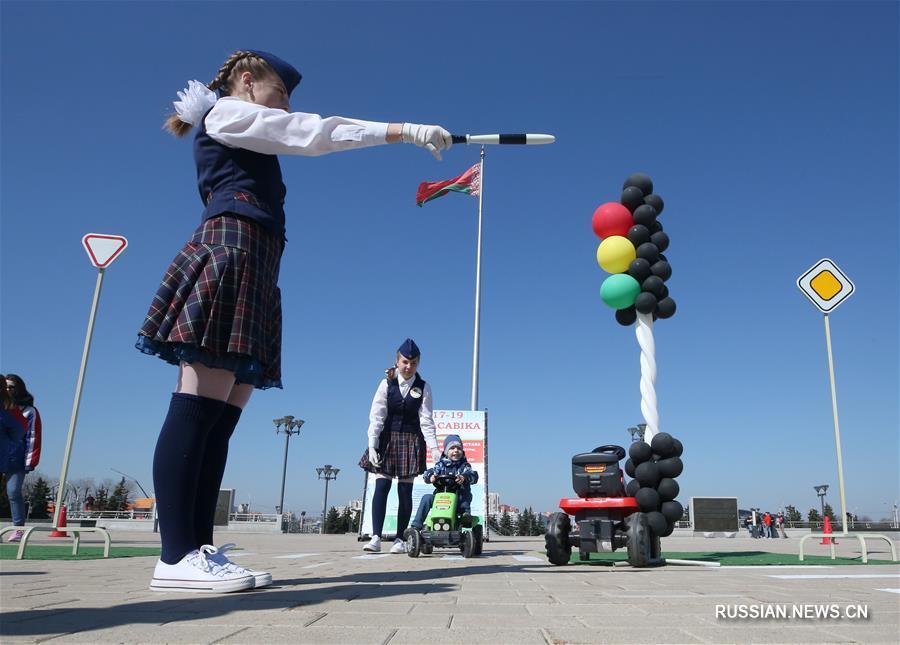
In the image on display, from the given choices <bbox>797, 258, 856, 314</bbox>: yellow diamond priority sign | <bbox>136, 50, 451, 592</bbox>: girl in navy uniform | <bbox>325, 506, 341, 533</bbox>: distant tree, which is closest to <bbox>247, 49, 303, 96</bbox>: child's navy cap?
<bbox>136, 50, 451, 592</bbox>: girl in navy uniform

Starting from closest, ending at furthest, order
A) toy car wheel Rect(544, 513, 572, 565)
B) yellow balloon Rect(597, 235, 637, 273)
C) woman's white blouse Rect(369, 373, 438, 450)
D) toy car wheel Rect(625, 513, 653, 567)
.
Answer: toy car wheel Rect(625, 513, 653, 567) < toy car wheel Rect(544, 513, 572, 565) < woman's white blouse Rect(369, 373, 438, 450) < yellow balloon Rect(597, 235, 637, 273)

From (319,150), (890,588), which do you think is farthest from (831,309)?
(319,150)

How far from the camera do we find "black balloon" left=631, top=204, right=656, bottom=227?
730 cm

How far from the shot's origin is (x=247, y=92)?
2.91 meters

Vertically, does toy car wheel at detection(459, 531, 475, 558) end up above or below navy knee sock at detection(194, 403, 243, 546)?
below

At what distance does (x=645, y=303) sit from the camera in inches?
279

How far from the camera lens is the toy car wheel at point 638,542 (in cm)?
475

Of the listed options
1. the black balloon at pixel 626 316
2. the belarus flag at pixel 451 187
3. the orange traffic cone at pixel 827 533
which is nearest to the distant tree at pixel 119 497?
the belarus flag at pixel 451 187

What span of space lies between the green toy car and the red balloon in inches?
138

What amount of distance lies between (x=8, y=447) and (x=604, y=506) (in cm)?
595

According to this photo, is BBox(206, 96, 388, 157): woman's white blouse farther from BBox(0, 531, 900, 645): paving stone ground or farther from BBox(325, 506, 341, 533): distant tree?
BBox(325, 506, 341, 533): distant tree

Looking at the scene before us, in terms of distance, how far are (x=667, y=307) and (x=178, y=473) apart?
5999 millimetres

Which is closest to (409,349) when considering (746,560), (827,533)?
(746,560)

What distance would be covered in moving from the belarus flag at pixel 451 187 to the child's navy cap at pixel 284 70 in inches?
676
